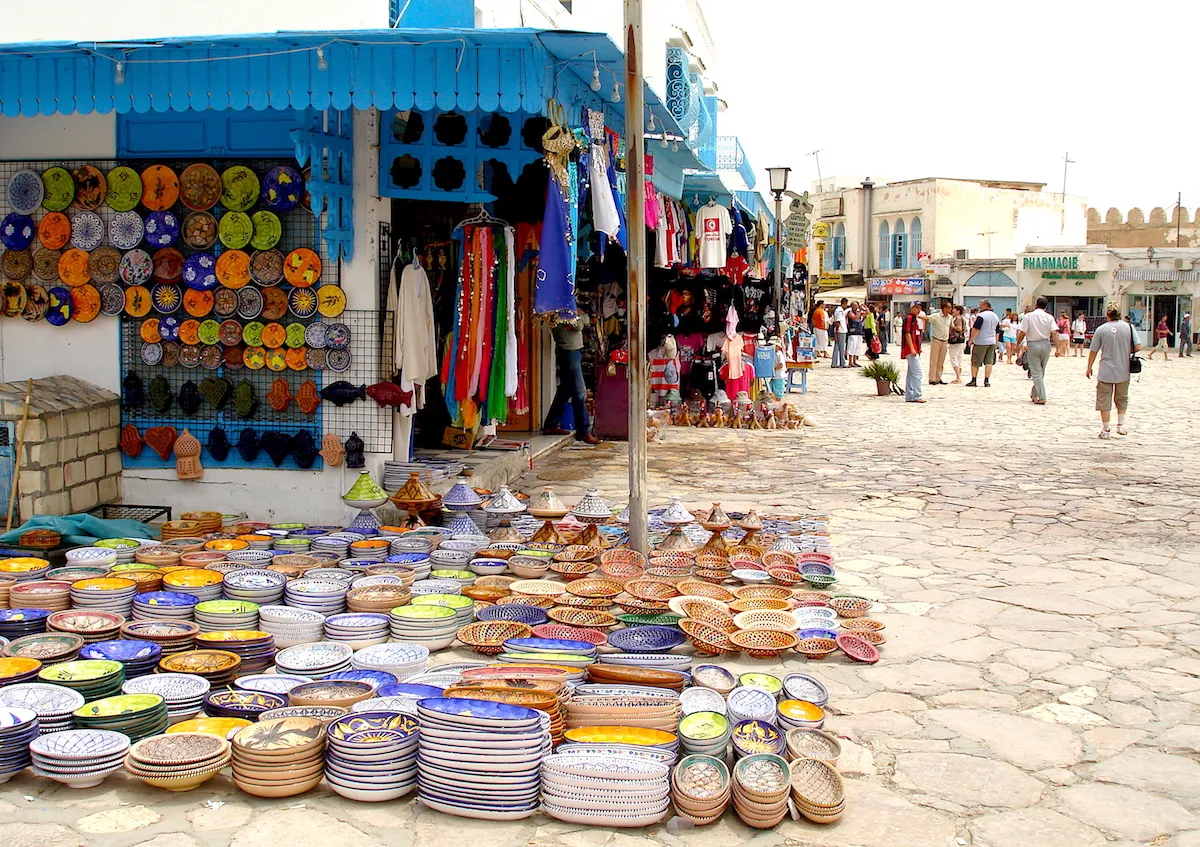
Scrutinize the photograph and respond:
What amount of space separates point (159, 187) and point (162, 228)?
0.28m

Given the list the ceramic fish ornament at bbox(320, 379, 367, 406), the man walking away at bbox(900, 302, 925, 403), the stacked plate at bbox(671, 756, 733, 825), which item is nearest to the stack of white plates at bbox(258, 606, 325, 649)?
the stacked plate at bbox(671, 756, 733, 825)

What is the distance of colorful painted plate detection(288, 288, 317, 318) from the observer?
7.54 metres

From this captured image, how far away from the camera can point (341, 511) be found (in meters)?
7.72

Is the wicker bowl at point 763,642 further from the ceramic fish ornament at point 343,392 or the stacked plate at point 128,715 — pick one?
the ceramic fish ornament at point 343,392

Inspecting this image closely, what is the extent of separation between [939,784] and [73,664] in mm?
3293

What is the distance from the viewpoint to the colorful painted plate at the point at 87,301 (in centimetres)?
769

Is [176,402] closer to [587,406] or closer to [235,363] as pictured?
[235,363]

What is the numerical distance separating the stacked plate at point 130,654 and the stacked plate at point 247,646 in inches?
9.2

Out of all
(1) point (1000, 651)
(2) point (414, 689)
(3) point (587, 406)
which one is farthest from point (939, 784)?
(3) point (587, 406)

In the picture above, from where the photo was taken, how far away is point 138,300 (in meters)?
7.66

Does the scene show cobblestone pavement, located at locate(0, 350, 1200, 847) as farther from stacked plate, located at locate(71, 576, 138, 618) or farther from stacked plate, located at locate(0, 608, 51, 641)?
stacked plate, located at locate(71, 576, 138, 618)

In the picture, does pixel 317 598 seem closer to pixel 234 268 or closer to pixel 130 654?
pixel 130 654

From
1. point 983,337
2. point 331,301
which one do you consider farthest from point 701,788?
point 983,337

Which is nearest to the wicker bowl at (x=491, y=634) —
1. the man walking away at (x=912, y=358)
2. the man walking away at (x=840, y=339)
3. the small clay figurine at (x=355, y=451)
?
the small clay figurine at (x=355, y=451)
